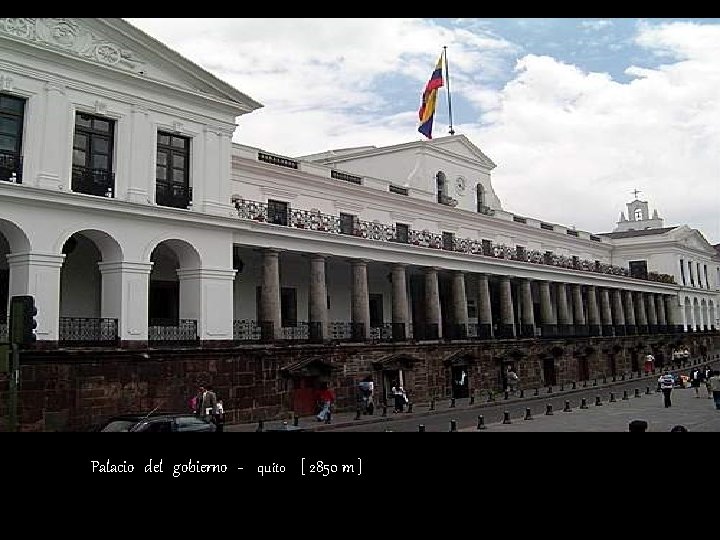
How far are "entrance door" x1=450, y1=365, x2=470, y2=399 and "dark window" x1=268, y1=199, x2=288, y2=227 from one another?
41.3ft

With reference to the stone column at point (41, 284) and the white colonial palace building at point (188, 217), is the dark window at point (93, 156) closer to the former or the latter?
the white colonial palace building at point (188, 217)

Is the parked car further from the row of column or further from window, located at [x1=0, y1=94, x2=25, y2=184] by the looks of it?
the row of column

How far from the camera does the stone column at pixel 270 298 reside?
28219 mm

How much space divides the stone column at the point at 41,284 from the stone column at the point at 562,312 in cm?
3589

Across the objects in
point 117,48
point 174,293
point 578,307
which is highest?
point 117,48

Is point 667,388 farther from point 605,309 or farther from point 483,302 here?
point 605,309

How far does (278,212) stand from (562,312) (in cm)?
2586

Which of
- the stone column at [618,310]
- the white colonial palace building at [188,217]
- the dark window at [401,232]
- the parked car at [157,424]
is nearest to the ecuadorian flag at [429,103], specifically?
the white colonial palace building at [188,217]

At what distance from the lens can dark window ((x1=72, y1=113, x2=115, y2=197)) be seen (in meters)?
22.8

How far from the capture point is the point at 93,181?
23.0 meters

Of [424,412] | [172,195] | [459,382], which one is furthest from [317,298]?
[459,382]

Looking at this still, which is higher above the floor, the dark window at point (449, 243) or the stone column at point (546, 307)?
the dark window at point (449, 243)

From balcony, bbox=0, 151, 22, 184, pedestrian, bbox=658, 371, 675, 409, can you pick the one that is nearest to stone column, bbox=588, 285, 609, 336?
pedestrian, bbox=658, 371, 675, 409
